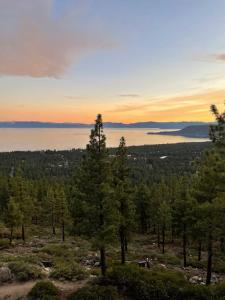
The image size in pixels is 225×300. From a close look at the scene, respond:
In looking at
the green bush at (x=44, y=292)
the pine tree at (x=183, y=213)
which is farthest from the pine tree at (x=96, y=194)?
the pine tree at (x=183, y=213)

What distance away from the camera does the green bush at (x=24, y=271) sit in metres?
26.9

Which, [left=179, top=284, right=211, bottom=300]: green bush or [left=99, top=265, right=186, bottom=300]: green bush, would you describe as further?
[left=99, top=265, right=186, bottom=300]: green bush

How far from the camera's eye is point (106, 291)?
23.3 m

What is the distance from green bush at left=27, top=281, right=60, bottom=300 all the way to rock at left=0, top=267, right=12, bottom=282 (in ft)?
13.3

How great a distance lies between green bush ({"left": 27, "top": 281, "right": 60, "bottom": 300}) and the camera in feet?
74.3

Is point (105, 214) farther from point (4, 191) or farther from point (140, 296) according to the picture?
point (4, 191)

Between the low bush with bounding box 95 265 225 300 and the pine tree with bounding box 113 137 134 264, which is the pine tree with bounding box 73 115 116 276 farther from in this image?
the pine tree with bounding box 113 137 134 264

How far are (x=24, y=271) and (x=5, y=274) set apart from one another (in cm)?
141

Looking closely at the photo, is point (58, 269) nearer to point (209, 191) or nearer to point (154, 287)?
point (154, 287)

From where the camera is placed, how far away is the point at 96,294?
22.8 meters

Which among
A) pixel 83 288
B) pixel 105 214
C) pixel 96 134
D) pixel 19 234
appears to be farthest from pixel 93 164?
pixel 19 234

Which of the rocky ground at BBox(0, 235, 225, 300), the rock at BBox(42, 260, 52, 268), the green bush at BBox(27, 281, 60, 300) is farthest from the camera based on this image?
the rock at BBox(42, 260, 52, 268)

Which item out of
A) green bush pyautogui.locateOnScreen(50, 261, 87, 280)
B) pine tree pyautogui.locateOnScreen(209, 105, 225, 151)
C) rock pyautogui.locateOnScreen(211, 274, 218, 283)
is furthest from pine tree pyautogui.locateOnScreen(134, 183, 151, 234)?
pine tree pyautogui.locateOnScreen(209, 105, 225, 151)

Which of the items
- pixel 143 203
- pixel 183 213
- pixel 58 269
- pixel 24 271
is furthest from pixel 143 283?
pixel 143 203
